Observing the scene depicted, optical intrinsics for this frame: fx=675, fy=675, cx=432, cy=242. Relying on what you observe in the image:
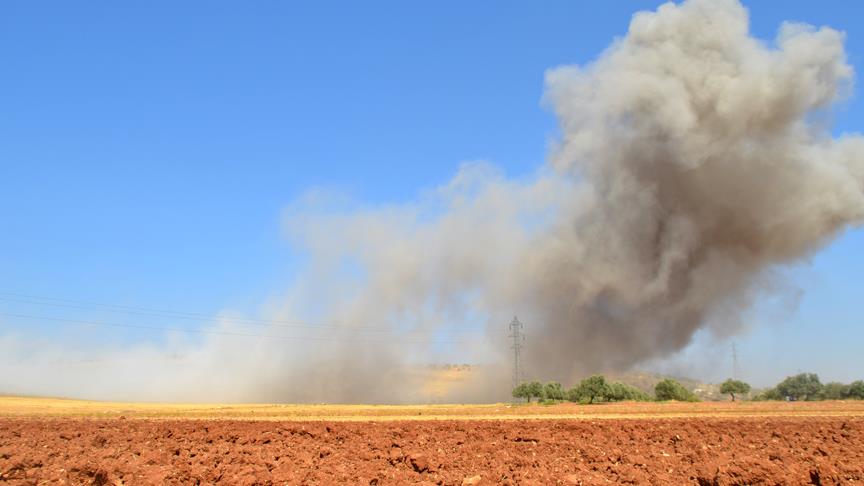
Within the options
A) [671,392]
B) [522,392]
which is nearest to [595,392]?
[522,392]

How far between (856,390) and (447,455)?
6909cm

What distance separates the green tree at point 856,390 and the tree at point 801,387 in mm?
4982

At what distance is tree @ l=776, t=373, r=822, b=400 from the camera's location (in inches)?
2928

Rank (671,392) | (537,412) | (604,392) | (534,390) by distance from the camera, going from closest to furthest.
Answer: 1. (537,412)
2. (604,392)
3. (534,390)
4. (671,392)

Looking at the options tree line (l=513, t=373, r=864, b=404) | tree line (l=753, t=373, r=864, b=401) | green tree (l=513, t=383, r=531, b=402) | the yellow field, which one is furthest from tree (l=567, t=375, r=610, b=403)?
tree line (l=753, t=373, r=864, b=401)

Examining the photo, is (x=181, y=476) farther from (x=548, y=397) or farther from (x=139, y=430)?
(x=548, y=397)

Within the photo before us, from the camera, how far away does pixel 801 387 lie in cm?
7512

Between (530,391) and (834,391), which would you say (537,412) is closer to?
(530,391)

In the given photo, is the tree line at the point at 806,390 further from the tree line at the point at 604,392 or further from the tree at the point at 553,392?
the tree at the point at 553,392

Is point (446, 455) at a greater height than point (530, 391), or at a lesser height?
lesser

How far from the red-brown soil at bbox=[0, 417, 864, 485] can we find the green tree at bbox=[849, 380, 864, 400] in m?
53.7

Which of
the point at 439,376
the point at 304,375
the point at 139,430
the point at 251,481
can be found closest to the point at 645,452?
the point at 251,481

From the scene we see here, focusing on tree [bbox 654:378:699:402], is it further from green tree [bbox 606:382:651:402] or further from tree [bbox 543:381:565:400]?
tree [bbox 543:381:565:400]

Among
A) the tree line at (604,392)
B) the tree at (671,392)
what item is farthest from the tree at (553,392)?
the tree at (671,392)
